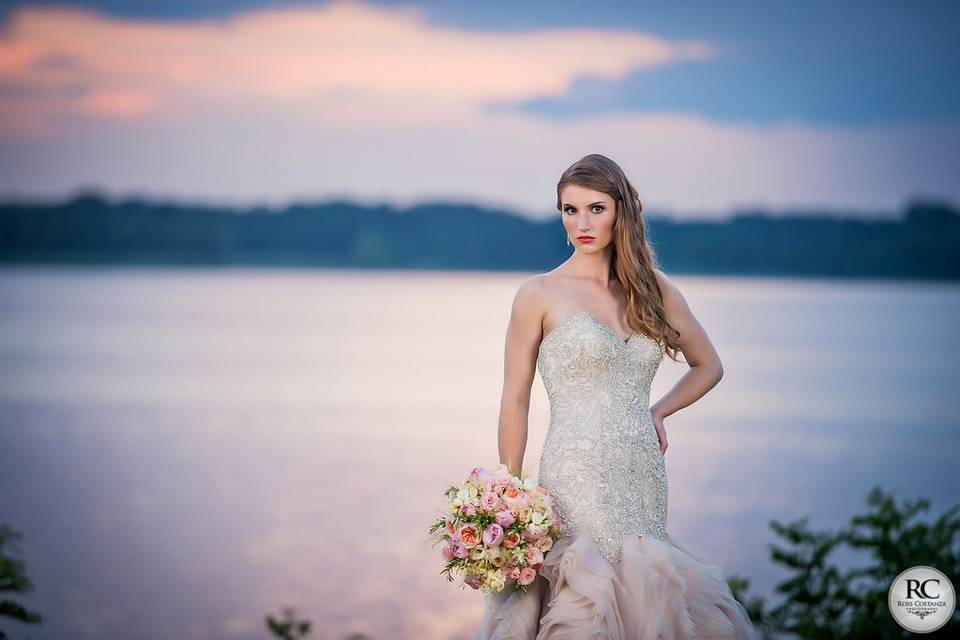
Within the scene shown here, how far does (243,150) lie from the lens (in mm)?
80125

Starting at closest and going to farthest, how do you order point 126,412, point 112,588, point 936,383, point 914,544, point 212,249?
point 914,544, point 112,588, point 126,412, point 936,383, point 212,249

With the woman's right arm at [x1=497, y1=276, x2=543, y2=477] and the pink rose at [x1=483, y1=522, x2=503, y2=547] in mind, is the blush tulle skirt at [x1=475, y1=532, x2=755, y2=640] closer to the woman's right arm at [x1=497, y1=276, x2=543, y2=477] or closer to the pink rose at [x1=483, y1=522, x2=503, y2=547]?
the pink rose at [x1=483, y1=522, x2=503, y2=547]

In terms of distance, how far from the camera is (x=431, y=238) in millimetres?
72875

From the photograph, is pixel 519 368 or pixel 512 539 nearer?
pixel 512 539

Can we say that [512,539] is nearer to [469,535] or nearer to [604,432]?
[469,535]

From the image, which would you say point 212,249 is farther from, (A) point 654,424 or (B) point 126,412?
(A) point 654,424

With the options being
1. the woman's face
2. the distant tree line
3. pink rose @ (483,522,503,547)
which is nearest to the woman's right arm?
the woman's face

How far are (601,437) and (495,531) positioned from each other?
0.66m

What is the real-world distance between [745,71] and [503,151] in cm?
2033

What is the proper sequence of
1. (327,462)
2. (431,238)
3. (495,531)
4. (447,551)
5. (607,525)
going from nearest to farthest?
(495,531)
(447,551)
(607,525)
(327,462)
(431,238)

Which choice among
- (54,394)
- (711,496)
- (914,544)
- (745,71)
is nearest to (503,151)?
(745,71)

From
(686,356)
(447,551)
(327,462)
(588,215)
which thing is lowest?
(327,462)

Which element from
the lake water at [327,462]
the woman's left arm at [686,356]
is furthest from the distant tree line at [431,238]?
the woman's left arm at [686,356]

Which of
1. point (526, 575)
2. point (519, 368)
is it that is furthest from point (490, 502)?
point (519, 368)
